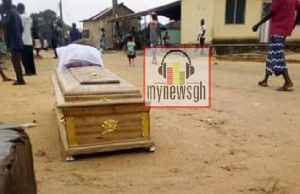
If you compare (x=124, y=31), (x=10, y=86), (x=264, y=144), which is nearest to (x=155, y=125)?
(x=264, y=144)

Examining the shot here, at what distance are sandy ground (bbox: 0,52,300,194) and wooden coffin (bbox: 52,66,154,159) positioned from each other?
128 millimetres

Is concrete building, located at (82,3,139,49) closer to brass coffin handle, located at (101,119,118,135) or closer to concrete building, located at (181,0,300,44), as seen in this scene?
concrete building, located at (181,0,300,44)

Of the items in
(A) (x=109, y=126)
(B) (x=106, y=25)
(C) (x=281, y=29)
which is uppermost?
(B) (x=106, y=25)

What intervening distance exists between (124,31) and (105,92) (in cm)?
2611

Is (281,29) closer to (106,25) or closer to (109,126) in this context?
(109,126)

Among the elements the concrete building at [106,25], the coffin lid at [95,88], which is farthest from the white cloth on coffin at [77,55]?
the concrete building at [106,25]

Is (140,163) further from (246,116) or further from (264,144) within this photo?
(246,116)

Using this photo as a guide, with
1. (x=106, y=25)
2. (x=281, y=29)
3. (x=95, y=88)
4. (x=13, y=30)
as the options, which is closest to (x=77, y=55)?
(x=95, y=88)

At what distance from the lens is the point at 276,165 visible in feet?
10.0

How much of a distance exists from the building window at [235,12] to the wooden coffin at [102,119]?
1523 cm

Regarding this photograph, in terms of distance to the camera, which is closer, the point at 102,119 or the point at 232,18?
the point at 102,119

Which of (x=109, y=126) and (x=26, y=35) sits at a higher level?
(x=26, y=35)

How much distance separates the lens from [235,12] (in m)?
17.8

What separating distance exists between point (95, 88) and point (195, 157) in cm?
108
